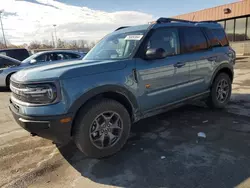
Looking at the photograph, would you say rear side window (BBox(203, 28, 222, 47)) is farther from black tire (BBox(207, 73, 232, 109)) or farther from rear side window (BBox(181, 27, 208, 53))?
black tire (BBox(207, 73, 232, 109))

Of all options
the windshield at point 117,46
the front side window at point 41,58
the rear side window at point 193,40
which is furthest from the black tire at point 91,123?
the front side window at point 41,58

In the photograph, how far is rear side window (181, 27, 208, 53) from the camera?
4.35 metres

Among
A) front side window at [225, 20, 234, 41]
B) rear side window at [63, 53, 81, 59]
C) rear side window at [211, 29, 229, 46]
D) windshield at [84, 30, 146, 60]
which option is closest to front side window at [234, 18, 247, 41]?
front side window at [225, 20, 234, 41]

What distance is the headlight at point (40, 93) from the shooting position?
9.04ft

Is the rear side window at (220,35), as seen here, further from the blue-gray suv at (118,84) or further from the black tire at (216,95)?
the black tire at (216,95)

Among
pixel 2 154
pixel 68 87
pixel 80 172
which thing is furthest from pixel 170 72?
pixel 2 154

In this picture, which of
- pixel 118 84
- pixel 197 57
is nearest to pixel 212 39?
pixel 197 57

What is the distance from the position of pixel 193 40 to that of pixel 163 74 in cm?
127

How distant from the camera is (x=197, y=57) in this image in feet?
14.7

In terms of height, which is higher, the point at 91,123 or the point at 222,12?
the point at 222,12

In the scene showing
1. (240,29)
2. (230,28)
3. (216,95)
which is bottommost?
(216,95)

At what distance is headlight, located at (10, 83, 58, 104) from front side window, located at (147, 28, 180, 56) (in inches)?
71.4

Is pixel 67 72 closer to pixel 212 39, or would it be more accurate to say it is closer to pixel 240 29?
pixel 212 39

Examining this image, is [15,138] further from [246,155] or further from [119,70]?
[246,155]
